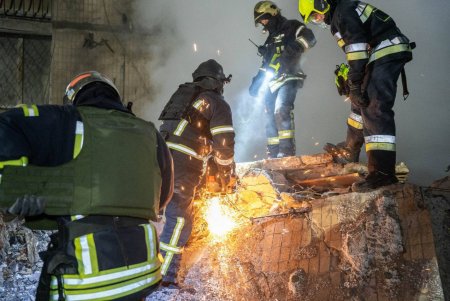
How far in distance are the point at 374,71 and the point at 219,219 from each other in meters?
2.33

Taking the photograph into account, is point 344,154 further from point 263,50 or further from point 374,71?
point 263,50

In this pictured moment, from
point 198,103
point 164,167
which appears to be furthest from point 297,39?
point 164,167

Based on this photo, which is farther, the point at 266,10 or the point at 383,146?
the point at 266,10

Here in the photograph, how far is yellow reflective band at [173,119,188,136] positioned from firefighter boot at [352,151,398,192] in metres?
1.81

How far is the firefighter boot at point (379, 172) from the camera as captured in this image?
372cm

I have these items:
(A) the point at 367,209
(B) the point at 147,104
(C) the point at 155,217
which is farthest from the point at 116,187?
(B) the point at 147,104

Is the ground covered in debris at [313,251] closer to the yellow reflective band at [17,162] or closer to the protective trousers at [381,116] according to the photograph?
the protective trousers at [381,116]

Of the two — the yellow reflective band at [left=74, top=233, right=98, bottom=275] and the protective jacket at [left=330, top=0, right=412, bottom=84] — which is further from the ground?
the protective jacket at [left=330, top=0, right=412, bottom=84]

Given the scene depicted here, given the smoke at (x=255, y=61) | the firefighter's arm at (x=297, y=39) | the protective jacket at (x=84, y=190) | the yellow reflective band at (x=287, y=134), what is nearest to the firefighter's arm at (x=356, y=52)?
the yellow reflective band at (x=287, y=134)

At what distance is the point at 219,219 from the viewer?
177 inches

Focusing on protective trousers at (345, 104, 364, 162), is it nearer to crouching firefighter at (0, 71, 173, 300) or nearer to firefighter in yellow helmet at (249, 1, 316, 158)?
firefighter in yellow helmet at (249, 1, 316, 158)

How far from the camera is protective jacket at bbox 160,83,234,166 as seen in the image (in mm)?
3975

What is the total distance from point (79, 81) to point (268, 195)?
2.99 m

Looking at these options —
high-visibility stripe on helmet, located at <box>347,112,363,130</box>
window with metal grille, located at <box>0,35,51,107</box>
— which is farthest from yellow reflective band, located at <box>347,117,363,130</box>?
window with metal grille, located at <box>0,35,51,107</box>
